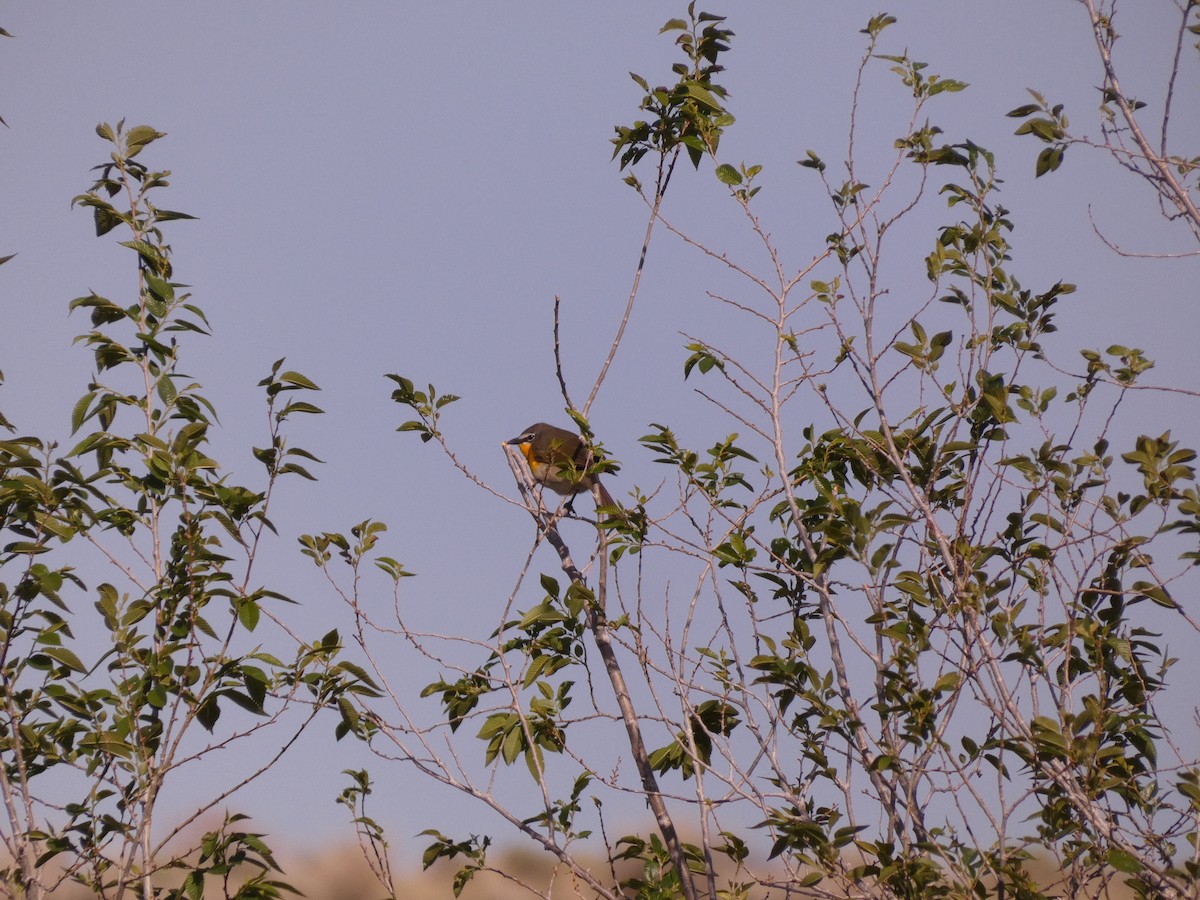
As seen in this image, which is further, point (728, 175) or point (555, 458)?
point (555, 458)

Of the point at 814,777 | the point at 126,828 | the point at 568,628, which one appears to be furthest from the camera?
the point at 568,628

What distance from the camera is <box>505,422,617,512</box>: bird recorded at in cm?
512

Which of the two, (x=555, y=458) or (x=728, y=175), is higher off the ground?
(x=728, y=175)

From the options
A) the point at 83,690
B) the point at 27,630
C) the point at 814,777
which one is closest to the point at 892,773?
the point at 814,777

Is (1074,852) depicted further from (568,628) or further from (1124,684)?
(568,628)

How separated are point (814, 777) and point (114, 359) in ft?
10.1

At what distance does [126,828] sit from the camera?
3.35 m

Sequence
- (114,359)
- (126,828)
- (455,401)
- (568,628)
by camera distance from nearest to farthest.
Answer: (126,828)
(114,359)
(568,628)
(455,401)

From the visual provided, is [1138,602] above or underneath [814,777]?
above

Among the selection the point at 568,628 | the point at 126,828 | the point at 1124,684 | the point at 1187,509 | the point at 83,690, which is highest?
the point at 1187,509

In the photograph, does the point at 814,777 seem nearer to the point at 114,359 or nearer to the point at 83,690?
the point at 83,690

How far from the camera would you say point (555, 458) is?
20.0ft

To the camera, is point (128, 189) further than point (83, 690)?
Yes

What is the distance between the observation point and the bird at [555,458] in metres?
5.12
